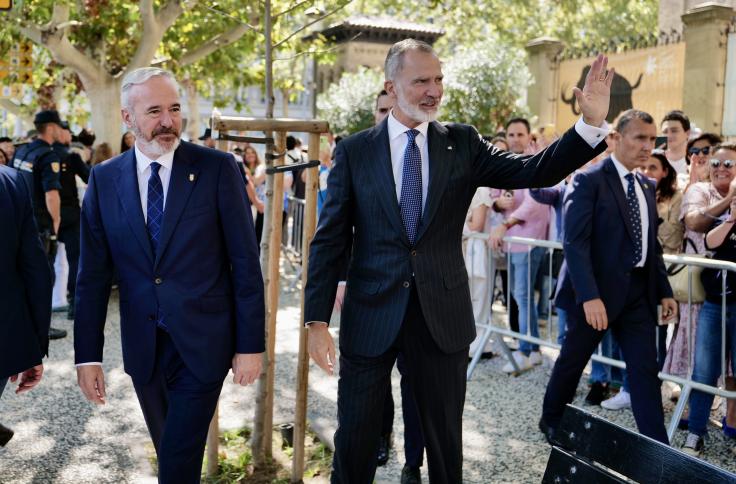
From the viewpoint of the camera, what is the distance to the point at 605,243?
4988 millimetres

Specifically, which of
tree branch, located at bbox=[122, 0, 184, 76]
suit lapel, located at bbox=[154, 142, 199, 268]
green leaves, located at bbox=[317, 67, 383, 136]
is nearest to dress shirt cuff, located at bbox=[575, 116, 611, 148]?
suit lapel, located at bbox=[154, 142, 199, 268]

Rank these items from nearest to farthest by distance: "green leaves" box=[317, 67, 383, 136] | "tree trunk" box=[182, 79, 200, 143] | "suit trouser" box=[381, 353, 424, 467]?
1. "suit trouser" box=[381, 353, 424, 467]
2. "tree trunk" box=[182, 79, 200, 143]
3. "green leaves" box=[317, 67, 383, 136]

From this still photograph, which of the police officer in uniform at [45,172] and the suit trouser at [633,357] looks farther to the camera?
the police officer in uniform at [45,172]

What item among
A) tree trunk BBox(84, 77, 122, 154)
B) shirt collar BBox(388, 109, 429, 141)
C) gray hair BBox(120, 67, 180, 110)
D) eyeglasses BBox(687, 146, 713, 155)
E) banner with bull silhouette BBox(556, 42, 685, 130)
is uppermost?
banner with bull silhouette BBox(556, 42, 685, 130)

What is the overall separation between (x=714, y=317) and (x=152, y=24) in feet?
32.8

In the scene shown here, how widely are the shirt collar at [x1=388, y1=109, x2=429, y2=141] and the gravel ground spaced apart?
2106 millimetres

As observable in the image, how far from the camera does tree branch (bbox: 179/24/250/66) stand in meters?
14.9

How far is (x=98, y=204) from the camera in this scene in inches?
135

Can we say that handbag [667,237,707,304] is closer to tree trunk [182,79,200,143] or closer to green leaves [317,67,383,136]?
green leaves [317,67,383,136]

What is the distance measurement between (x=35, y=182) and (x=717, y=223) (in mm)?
6864

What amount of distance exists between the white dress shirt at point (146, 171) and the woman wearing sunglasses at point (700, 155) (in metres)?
4.68

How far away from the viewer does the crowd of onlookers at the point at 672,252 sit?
17.7ft

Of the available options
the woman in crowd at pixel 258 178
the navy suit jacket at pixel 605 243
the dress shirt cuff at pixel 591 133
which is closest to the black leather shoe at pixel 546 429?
the navy suit jacket at pixel 605 243

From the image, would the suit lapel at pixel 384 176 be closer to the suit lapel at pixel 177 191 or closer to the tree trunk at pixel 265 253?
the suit lapel at pixel 177 191
